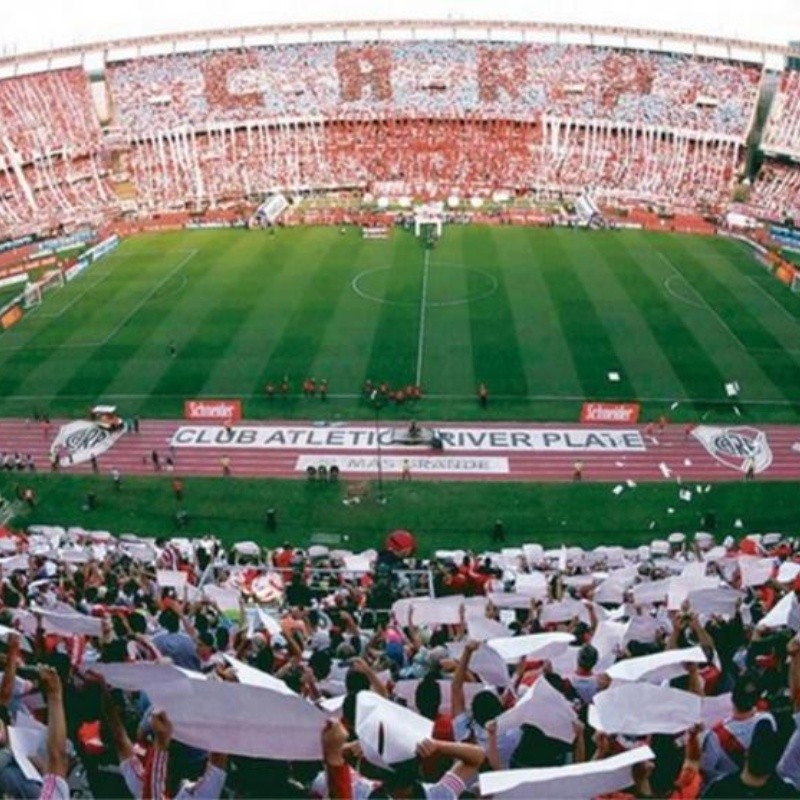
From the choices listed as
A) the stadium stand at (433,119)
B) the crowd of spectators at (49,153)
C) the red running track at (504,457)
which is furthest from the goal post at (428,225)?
the red running track at (504,457)

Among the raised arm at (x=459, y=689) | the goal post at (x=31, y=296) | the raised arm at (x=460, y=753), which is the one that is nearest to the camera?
the raised arm at (x=460, y=753)

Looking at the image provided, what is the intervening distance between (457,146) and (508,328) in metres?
42.1

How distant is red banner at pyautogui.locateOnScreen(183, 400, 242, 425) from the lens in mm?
38500

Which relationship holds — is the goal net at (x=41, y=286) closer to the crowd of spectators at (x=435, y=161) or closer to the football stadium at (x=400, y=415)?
the football stadium at (x=400, y=415)

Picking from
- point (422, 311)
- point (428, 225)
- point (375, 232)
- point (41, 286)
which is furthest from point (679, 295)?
point (41, 286)

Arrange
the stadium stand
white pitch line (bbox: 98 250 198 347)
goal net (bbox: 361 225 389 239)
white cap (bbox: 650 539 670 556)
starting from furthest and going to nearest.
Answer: the stadium stand, goal net (bbox: 361 225 389 239), white pitch line (bbox: 98 250 198 347), white cap (bbox: 650 539 670 556)

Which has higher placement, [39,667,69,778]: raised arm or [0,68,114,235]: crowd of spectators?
[39,667,69,778]: raised arm

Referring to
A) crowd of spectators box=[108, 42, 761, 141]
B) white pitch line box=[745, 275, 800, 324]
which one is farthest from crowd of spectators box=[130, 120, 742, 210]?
white pitch line box=[745, 275, 800, 324]

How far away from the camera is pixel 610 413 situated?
1480 inches

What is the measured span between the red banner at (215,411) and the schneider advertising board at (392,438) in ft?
2.00

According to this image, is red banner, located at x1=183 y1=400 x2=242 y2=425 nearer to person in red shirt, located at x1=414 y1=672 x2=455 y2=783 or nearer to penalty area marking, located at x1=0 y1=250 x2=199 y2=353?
penalty area marking, located at x1=0 y1=250 x2=199 y2=353

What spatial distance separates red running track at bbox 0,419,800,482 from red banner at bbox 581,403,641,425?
399mm

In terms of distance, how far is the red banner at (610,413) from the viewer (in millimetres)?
37438

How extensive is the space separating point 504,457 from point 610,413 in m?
5.09
